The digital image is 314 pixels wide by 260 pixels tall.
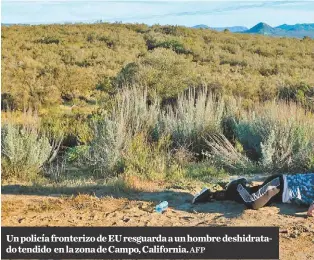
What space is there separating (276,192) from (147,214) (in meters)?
1.51

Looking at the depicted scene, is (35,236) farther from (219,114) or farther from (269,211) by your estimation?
(219,114)

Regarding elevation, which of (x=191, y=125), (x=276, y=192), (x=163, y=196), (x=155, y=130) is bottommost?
(x=163, y=196)

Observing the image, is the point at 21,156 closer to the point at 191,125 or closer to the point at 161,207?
the point at 161,207

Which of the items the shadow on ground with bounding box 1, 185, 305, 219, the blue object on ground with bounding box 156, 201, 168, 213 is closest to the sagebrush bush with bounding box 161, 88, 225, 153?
the shadow on ground with bounding box 1, 185, 305, 219

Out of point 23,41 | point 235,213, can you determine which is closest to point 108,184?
point 235,213

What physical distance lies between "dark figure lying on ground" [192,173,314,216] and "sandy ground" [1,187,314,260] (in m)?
0.08

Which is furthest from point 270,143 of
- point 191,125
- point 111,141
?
point 111,141

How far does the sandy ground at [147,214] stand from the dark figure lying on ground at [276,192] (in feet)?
0.27

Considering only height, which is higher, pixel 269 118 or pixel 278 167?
pixel 269 118

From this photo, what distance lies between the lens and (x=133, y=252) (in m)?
4.73

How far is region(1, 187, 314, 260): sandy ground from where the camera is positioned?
5512mm

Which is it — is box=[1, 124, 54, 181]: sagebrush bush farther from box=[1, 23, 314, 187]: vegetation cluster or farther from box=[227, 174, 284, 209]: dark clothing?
box=[227, 174, 284, 209]: dark clothing

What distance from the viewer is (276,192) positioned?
6.13 m

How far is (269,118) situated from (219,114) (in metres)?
1.09
